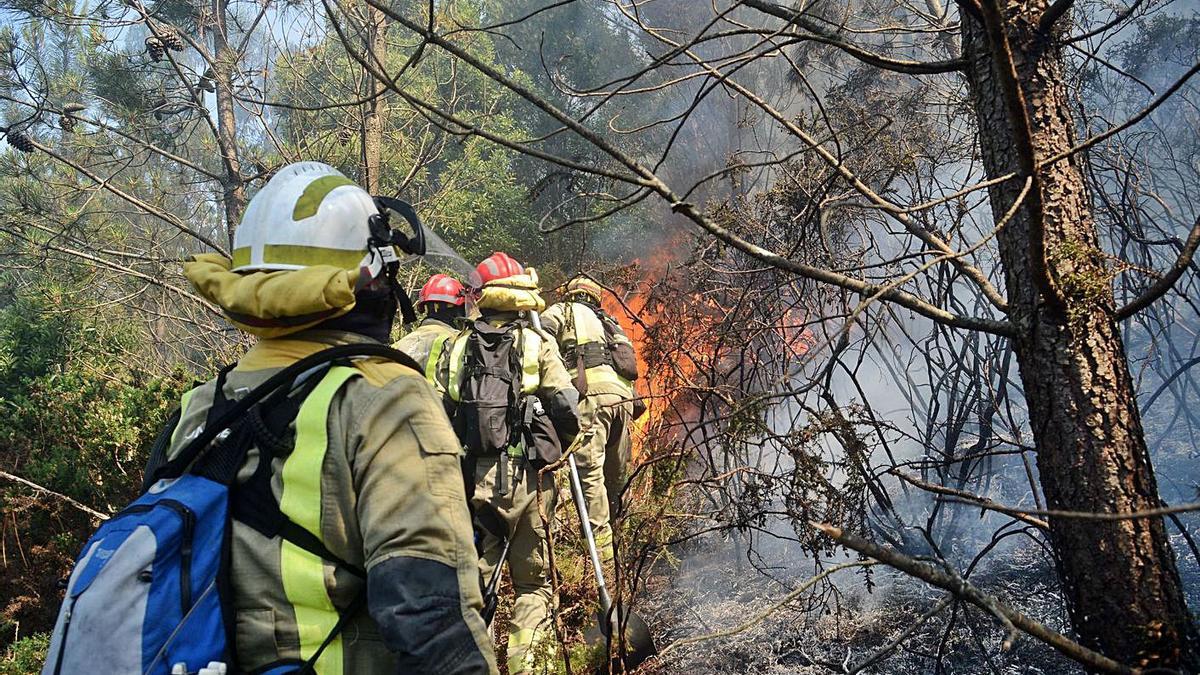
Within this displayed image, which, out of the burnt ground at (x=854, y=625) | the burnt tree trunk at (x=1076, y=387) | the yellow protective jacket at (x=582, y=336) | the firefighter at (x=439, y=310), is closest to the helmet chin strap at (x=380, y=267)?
the burnt tree trunk at (x=1076, y=387)

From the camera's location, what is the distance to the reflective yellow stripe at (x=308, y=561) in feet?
5.10

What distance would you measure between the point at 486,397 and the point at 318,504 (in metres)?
2.88

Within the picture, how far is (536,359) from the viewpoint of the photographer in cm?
479

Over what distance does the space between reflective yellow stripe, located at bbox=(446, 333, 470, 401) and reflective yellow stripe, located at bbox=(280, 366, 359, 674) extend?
297 centimetres

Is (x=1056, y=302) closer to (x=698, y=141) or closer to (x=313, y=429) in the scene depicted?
(x=313, y=429)

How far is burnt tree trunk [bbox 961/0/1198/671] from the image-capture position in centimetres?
184

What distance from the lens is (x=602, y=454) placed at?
5.78 meters

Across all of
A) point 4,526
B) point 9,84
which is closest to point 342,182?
point 4,526

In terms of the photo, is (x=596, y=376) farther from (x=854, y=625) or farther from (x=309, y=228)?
(x=309, y=228)

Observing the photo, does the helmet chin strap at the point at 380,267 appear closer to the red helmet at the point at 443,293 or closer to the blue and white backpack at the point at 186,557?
the blue and white backpack at the point at 186,557

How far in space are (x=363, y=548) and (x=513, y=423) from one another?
3023mm

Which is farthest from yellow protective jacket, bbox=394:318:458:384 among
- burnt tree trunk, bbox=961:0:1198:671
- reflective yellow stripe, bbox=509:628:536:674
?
burnt tree trunk, bbox=961:0:1198:671

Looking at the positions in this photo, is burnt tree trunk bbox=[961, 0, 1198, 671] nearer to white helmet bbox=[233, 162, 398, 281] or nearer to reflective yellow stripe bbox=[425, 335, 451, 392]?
white helmet bbox=[233, 162, 398, 281]

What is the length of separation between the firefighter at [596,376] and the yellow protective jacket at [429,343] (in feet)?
2.67
